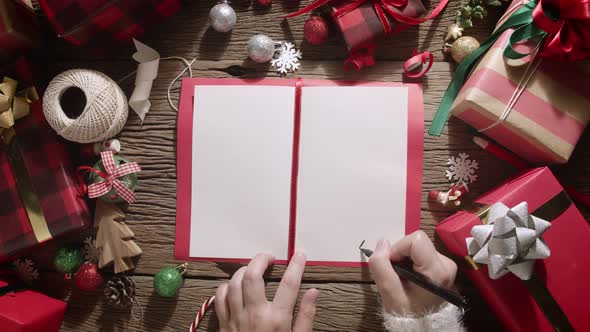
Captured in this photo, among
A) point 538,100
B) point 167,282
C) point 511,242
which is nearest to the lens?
point 511,242

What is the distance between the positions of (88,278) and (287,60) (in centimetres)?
67

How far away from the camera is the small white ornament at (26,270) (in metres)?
1.01

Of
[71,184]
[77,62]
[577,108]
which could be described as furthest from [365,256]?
[77,62]

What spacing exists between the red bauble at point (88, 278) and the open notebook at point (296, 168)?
0.18m

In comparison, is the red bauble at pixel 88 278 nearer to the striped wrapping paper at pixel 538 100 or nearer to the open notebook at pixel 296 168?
the open notebook at pixel 296 168

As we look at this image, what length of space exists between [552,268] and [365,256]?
1.21 ft

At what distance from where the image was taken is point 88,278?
96 centimetres

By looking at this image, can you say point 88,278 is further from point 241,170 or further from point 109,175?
point 241,170

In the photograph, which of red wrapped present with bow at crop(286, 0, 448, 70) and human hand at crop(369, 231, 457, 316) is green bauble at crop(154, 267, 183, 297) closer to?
human hand at crop(369, 231, 457, 316)

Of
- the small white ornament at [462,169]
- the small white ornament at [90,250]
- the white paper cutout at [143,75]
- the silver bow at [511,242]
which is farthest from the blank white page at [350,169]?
the small white ornament at [90,250]

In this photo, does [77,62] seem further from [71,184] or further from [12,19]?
[71,184]

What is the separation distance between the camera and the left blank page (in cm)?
100

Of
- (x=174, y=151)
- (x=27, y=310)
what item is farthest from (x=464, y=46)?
(x=27, y=310)

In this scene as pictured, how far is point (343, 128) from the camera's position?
993 millimetres
